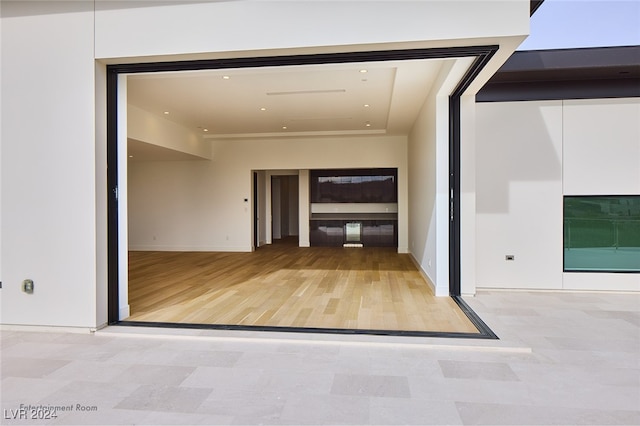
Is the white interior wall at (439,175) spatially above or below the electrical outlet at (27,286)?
above

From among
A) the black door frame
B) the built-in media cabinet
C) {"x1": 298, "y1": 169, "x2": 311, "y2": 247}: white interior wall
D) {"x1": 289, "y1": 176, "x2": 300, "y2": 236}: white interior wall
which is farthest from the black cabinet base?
the black door frame

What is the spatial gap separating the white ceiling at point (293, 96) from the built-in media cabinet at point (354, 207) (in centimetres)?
197

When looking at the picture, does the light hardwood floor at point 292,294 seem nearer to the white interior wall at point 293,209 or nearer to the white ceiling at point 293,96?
the white ceiling at point 293,96

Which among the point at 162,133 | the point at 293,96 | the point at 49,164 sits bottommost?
the point at 49,164

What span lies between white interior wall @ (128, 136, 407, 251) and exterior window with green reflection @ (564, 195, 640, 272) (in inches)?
186

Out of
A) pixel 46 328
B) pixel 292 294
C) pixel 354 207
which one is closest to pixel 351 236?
pixel 354 207

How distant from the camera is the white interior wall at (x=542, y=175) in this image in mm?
5070

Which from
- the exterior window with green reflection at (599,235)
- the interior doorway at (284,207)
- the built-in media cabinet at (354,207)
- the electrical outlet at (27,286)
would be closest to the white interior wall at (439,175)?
the exterior window with green reflection at (599,235)

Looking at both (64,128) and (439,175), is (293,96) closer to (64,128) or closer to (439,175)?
(439,175)

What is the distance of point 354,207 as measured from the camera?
35.5ft

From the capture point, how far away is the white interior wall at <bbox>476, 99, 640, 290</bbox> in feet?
16.6

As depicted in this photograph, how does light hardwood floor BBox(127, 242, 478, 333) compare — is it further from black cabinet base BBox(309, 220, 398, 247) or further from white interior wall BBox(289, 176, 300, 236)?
white interior wall BBox(289, 176, 300, 236)

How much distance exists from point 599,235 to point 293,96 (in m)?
4.93

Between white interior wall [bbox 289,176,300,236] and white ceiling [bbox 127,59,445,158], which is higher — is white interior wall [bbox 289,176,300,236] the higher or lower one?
the lower one
